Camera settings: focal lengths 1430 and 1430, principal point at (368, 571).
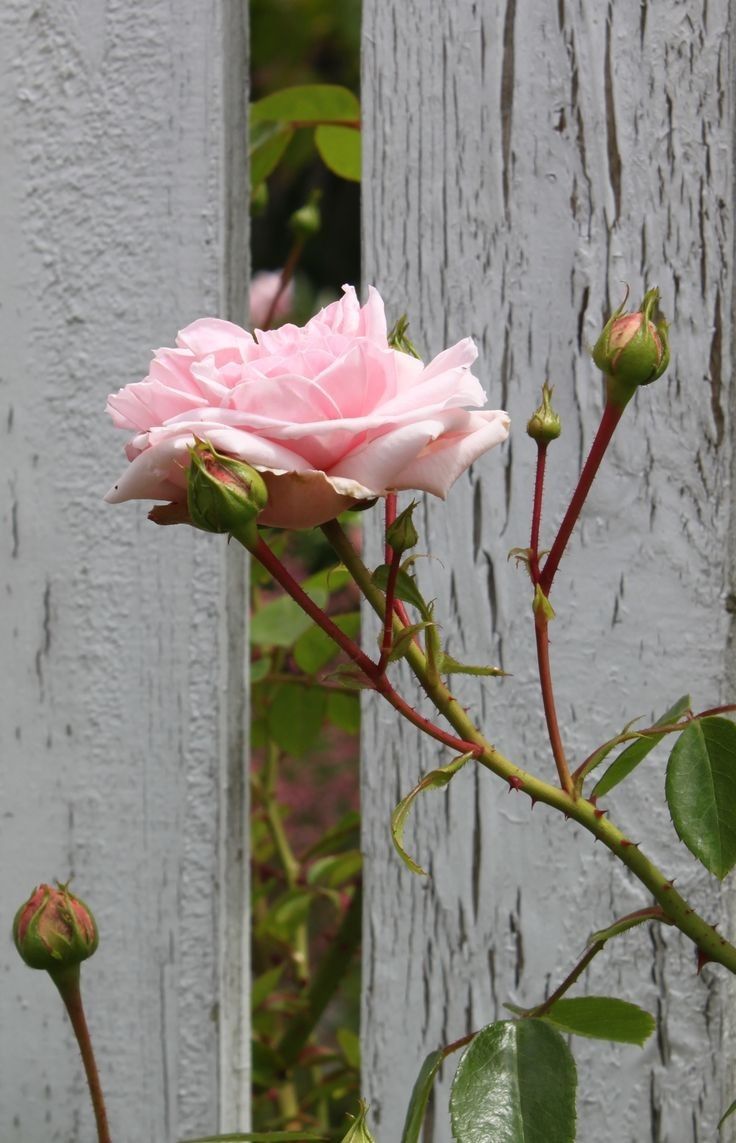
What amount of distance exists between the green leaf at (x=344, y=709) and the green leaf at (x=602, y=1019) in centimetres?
69

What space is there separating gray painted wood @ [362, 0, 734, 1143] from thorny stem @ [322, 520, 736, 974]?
0.30 m

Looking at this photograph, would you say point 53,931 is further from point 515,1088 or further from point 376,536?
point 376,536

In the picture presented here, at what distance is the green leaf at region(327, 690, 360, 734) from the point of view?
1.46m

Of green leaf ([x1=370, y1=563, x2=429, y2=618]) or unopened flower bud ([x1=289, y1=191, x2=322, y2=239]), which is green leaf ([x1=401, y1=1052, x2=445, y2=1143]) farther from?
unopened flower bud ([x1=289, y1=191, x2=322, y2=239])

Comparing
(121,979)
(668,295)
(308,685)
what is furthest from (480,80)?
(121,979)

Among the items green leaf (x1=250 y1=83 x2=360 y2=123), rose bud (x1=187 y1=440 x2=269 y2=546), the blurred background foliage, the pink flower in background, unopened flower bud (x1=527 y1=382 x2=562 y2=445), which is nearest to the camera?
rose bud (x1=187 y1=440 x2=269 y2=546)

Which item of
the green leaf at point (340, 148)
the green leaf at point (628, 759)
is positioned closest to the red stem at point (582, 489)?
the green leaf at point (628, 759)

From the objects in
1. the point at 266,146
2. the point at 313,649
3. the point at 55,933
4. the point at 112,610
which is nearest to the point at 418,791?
the point at 55,933

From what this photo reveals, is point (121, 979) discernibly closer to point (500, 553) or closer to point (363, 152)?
point (500, 553)

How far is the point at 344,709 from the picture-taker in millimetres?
1469

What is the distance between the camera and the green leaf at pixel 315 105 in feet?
4.36

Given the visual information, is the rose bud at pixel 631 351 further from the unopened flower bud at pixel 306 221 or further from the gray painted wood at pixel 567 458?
the unopened flower bud at pixel 306 221

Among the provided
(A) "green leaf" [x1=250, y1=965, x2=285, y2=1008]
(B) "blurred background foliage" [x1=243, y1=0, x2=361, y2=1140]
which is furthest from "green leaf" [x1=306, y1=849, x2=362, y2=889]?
(A) "green leaf" [x1=250, y1=965, x2=285, y2=1008]

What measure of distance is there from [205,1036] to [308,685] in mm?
413
